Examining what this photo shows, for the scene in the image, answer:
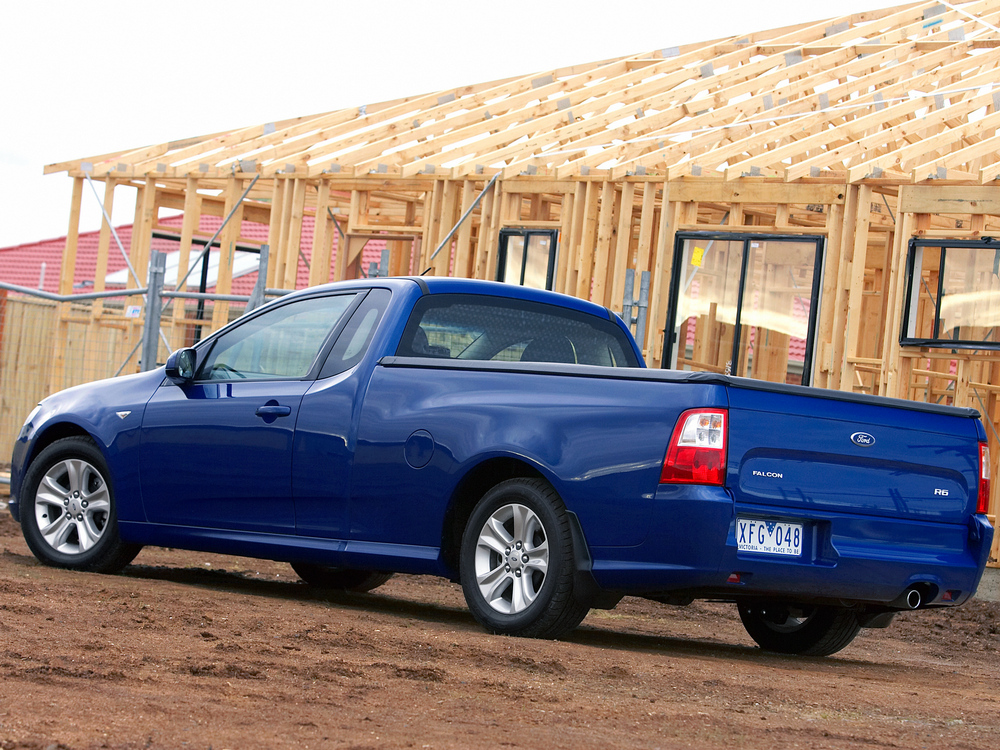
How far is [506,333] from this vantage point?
727cm

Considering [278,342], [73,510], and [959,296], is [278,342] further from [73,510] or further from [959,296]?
[959,296]

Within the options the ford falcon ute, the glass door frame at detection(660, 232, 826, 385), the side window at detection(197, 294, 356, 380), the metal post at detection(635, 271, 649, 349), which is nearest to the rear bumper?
the ford falcon ute

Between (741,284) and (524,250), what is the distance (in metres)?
2.59

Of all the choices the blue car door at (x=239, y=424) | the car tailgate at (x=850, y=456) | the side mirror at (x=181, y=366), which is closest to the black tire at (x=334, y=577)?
the blue car door at (x=239, y=424)

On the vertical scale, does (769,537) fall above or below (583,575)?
above

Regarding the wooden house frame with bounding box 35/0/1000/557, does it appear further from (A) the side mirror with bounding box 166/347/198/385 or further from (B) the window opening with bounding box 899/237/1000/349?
(A) the side mirror with bounding box 166/347/198/385

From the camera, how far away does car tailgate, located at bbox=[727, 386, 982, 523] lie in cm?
581

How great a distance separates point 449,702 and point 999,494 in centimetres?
963

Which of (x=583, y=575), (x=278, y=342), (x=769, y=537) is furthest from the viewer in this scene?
(x=278, y=342)

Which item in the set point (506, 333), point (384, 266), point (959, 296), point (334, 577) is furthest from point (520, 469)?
point (959, 296)

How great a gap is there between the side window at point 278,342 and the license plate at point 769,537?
252 cm

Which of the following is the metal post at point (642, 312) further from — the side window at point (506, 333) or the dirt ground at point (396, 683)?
the dirt ground at point (396, 683)

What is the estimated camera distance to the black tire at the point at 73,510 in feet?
26.4

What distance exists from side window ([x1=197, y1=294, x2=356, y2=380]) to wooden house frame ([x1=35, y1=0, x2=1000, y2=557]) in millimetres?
6685
